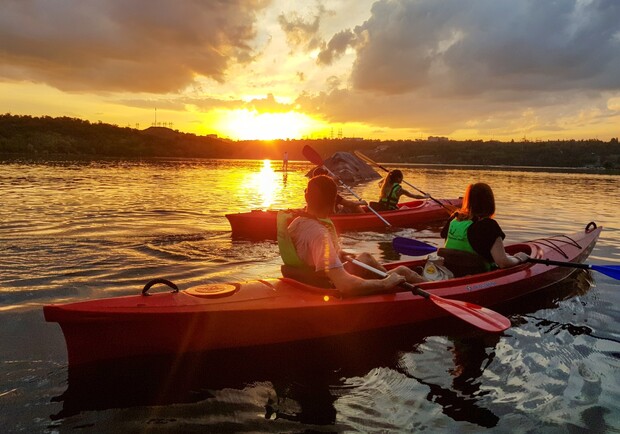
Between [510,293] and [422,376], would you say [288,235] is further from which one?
[510,293]

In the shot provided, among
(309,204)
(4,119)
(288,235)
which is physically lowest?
(288,235)

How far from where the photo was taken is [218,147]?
10344 cm

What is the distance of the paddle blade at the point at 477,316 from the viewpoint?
4.29 meters

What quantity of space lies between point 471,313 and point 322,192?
6.81 feet

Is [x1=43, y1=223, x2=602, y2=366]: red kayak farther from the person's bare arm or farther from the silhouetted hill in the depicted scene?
the silhouetted hill

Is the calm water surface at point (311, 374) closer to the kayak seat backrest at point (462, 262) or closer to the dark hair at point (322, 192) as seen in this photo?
the kayak seat backrest at point (462, 262)

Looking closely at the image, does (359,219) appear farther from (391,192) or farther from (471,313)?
(471,313)

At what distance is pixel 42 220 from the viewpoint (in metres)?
10.8

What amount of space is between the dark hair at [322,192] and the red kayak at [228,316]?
0.97 metres

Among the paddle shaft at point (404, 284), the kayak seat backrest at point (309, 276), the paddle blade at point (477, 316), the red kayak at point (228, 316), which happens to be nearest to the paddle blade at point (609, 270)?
the red kayak at point (228, 316)

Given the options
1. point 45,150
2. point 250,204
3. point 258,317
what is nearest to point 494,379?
point 258,317

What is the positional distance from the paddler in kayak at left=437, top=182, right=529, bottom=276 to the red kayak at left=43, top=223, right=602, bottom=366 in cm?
38

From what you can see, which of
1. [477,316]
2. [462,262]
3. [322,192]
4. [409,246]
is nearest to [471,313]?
[477,316]

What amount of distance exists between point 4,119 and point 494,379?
104725mm
